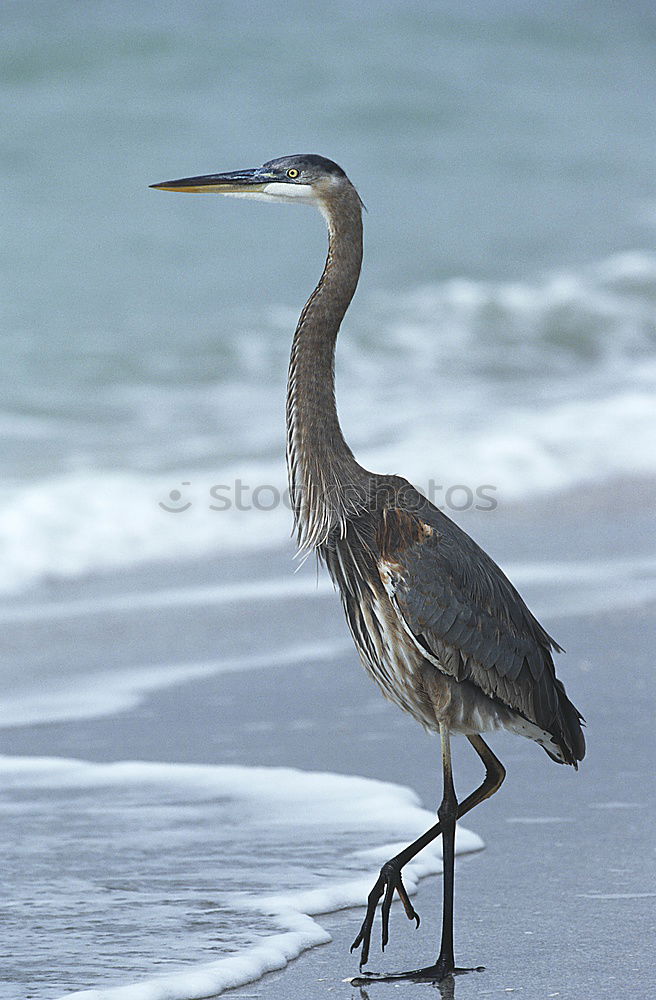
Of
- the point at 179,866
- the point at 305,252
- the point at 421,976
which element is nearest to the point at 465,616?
the point at 421,976

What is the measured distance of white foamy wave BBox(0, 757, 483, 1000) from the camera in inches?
121

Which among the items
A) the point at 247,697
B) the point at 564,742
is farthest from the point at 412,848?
the point at 247,697

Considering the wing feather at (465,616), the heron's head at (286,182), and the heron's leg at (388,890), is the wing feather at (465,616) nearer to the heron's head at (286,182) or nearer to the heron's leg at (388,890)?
the heron's leg at (388,890)

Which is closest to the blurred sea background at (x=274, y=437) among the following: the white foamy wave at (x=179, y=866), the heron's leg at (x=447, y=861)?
the white foamy wave at (x=179, y=866)

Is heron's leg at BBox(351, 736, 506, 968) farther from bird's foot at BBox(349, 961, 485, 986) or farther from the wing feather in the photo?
the wing feather

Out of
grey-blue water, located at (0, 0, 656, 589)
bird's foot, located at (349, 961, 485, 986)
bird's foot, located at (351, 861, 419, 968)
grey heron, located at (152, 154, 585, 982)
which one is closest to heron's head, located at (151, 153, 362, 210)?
grey heron, located at (152, 154, 585, 982)

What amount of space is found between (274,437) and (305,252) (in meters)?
4.49

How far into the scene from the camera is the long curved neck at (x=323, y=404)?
3.54 metres

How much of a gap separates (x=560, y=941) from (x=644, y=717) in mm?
1849

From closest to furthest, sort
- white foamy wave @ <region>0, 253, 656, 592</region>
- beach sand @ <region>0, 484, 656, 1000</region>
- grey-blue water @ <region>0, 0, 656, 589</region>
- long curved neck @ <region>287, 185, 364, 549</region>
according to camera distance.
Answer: beach sand @ <region>0, 484, 656, 1000</region> → long curved neck @ <region>287, 185, 364, 549</region> → white foamy wave @ <region>0, 253, 656, 592</region> → grey-blue water @ <region>0, 0, 656, 589</region>

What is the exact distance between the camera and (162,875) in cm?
371

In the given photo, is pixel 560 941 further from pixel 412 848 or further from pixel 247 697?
pixel 247 697

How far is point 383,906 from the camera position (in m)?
3.18

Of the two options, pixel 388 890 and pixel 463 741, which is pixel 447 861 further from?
pixel 463 741
